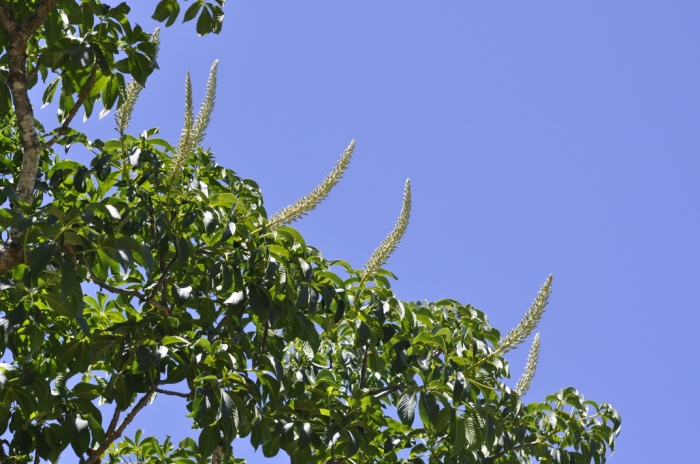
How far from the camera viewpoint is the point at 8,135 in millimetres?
4930

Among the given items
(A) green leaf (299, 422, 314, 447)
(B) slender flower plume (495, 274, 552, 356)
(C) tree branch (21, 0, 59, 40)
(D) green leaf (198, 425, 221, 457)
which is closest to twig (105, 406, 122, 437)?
(D) green leaf (198, 425, 221, 457)

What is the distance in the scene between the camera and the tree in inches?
144

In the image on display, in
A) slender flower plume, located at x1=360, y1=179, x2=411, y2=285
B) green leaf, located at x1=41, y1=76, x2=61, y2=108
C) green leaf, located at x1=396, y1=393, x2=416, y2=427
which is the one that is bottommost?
green leaf, located at x1=396, y1=393, x2=416, y2=427

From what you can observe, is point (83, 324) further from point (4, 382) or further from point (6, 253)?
point (4, 382)

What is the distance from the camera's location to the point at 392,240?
3438mm

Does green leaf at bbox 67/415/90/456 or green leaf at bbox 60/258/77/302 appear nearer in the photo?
green leaf at bbox 60/258/77/302

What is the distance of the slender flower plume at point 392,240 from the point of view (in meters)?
3.37

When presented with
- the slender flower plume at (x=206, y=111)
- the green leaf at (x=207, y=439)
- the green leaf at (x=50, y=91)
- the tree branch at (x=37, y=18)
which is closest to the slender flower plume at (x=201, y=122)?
the slender flower plume at (x=206, y=111)

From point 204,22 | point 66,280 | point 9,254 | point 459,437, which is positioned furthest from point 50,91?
point 459,437

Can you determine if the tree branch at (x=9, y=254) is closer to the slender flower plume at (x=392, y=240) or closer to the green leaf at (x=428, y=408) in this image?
the slender flower plume at (x=392, y=240)

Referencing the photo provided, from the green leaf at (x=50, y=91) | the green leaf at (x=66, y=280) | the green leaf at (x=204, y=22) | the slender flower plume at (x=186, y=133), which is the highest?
the green leaf at (x=204, y=22)

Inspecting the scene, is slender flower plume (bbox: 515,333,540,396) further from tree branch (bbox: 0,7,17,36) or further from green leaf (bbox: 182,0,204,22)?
tree branch (bbox: 0,7,17,36)

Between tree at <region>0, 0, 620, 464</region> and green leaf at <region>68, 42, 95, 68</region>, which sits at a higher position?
green leaf at <region>68, 42, 95, 68</region>

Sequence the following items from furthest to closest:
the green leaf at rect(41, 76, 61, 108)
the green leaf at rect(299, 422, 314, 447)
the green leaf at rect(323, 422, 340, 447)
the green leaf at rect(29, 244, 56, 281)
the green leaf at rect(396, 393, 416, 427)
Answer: the green leaf at rect(41, 76, 61, 108), the green leaf at rect(299, 422, 314, 447), the green leaf at rect(323, 422, 340, 447), the green leaf at rect(396, 393, 416, 427), the green leaf at rect(29, 244, 56, 281)
